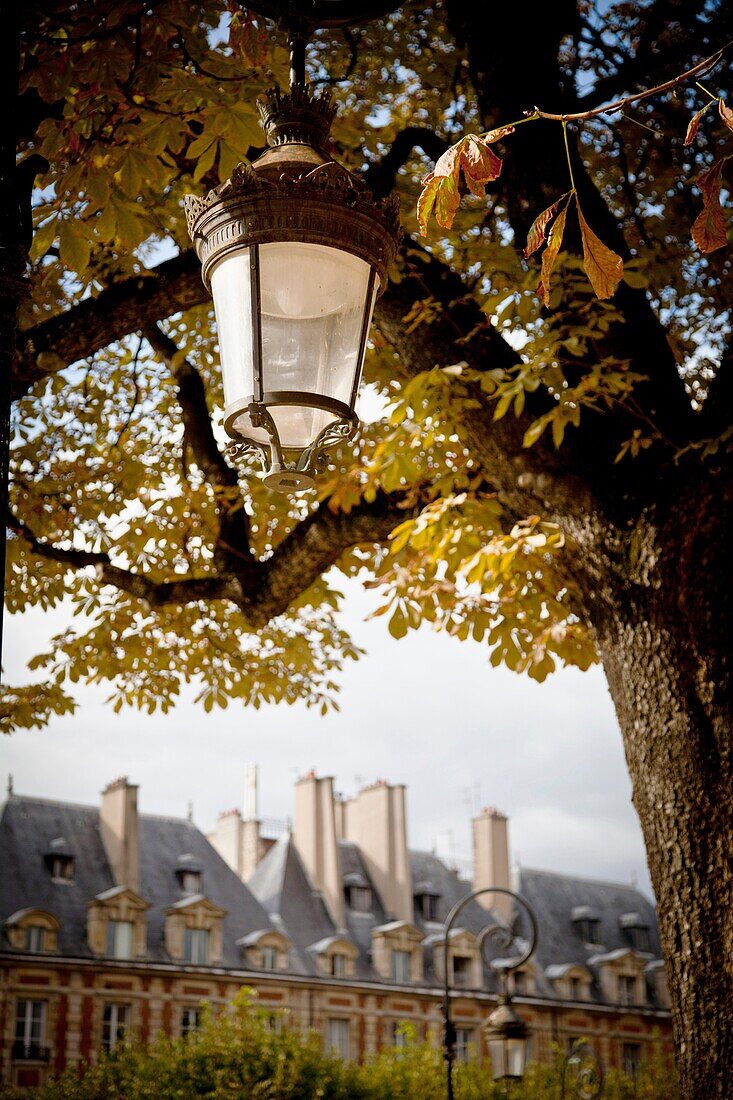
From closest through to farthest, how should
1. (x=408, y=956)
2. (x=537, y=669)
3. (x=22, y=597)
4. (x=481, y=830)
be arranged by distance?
1. (x=537, y=669)
2. (x=22, y=597)
3. (x=408, y=956)
4. (x=481, y=830)

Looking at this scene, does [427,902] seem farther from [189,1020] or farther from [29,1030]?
[29,1030]

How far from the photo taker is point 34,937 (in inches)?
1093

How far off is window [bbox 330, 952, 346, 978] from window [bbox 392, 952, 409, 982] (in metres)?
1.63

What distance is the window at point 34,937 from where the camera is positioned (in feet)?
90.5

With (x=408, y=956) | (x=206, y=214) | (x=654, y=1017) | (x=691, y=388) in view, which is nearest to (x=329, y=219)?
(x=206, y=214)

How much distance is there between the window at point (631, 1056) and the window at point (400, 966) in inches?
333

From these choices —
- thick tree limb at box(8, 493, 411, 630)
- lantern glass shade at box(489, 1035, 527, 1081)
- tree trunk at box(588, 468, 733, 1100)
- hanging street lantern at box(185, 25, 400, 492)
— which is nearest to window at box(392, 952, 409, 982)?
lantern glass shade at box(489, 1035, 527, 1081)

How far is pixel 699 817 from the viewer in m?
4.35

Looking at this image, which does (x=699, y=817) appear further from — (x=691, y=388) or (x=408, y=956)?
(x=408, y=956)

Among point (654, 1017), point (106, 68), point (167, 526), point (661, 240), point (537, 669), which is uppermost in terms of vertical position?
point (661, 240)

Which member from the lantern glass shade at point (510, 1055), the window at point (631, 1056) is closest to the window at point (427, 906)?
the window at point (631, 1056)

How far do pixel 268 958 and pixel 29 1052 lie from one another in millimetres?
6732

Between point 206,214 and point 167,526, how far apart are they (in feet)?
18.8

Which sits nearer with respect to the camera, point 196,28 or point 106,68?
point 106,68
